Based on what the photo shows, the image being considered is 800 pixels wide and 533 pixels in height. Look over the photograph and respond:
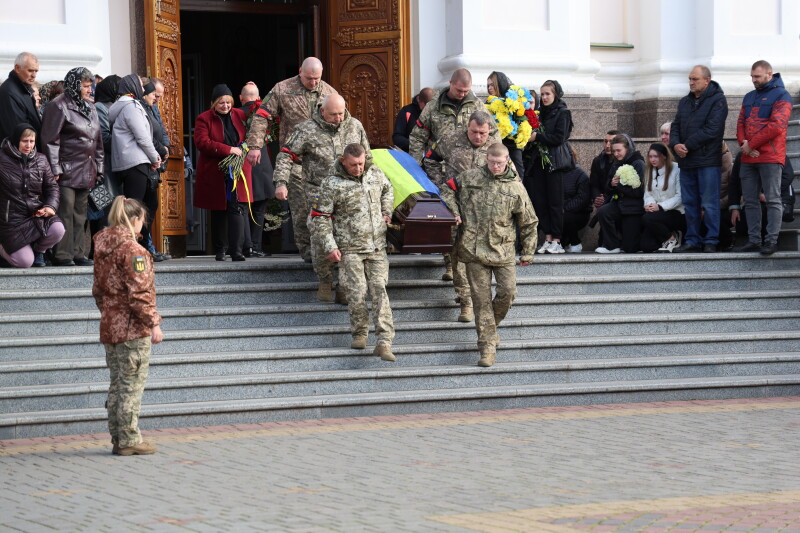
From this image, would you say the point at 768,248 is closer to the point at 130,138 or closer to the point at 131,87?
the point at 130,138

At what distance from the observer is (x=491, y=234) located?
436 inches

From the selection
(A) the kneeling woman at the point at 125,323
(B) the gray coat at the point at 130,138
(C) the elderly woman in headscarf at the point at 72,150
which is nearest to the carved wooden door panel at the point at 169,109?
(B) the gray coat at the point at 130,138

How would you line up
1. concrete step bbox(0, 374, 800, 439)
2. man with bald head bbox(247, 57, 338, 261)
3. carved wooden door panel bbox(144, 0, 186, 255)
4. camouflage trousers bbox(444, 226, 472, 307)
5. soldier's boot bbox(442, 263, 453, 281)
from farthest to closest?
carved wooden door panel bbox(144, 0, 186, 255)
soldier's boot bbox(442, 263, 453, 281)
man with bald head bbox(247, 57, 338, 261)
camouflage trousers bbox(444, 226, 472, 307)
concrete step bbox(0, 374, 800, 439)

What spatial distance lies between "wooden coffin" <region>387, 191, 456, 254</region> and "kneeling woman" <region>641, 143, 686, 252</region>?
3.47 m

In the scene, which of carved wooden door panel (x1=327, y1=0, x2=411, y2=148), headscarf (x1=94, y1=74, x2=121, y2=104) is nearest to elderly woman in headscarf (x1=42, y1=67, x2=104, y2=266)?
headscarf (x1=94, y1=74, x2=121, y2=104)

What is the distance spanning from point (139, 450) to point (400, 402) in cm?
249

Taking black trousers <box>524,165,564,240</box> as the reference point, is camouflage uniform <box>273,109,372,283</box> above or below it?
above

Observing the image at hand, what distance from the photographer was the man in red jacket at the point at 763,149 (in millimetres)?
13117

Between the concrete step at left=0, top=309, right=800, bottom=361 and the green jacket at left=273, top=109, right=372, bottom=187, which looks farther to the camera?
the green jacket at left=273, top=109, right=372, bottom=187

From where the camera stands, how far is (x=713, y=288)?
13008 millimetres

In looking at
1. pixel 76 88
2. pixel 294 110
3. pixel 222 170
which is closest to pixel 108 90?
pixel 76 88

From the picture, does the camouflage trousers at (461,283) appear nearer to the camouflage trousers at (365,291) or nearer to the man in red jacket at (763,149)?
the camouflage trousers at (365,291)

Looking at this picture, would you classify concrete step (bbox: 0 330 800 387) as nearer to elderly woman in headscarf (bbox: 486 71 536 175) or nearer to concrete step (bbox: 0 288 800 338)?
concrete step (bbox: 0 288 800 338)

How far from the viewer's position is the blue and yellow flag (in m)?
11.4
